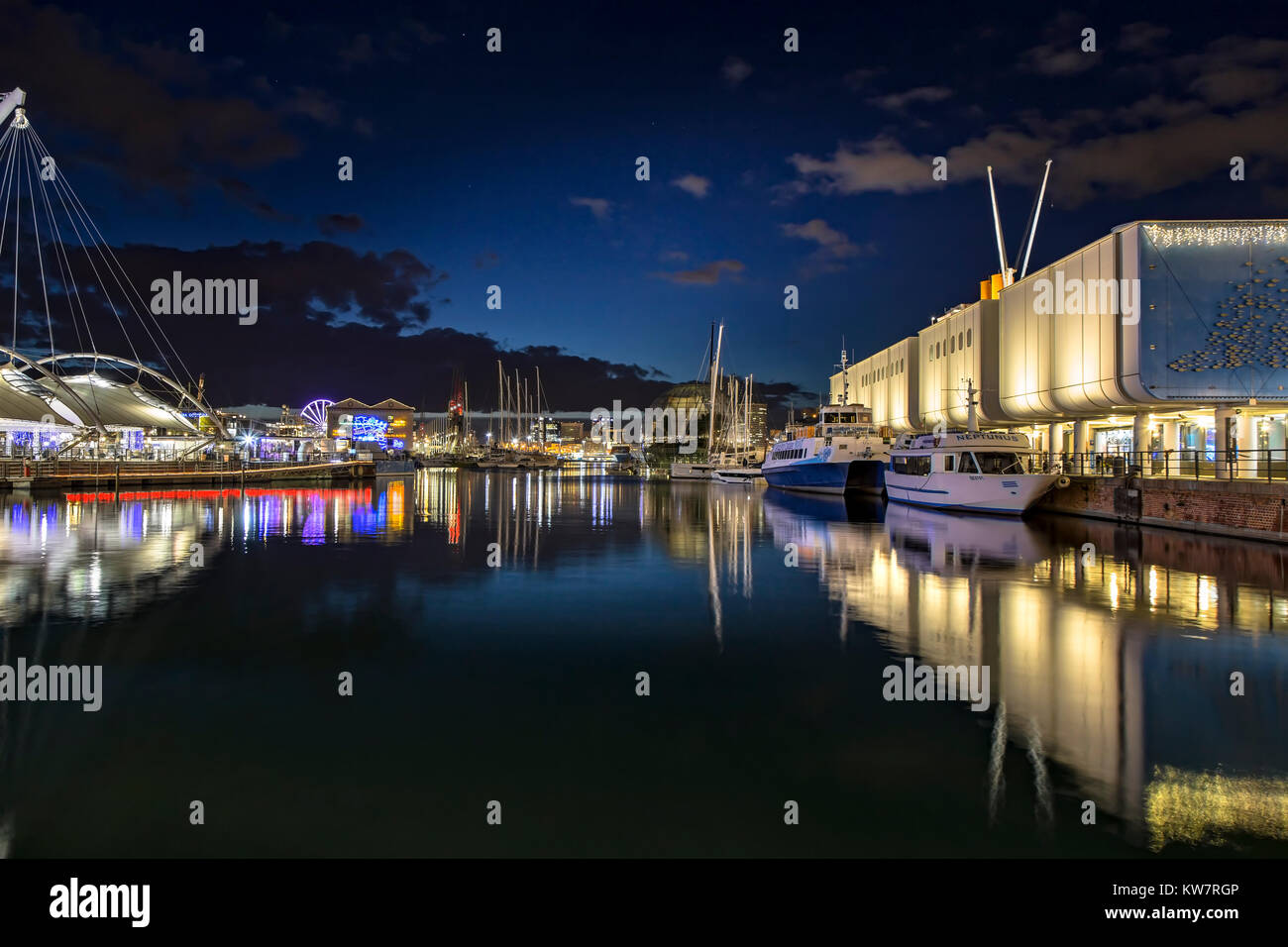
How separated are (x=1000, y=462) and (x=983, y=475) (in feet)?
4.81

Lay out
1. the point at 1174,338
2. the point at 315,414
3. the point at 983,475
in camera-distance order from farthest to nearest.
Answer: the point at 315,414 → the point at 1174,338 → the point at 983,475

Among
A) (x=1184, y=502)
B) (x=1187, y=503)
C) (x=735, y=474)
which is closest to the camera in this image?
(x=1187, y=503)

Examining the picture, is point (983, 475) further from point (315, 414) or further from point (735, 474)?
point (315, 414)

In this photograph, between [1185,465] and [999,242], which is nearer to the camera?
[1185,465]

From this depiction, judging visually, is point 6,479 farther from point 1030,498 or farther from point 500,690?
point 1030,498

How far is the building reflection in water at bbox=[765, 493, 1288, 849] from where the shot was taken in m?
6.34

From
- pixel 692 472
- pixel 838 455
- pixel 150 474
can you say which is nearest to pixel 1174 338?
pixel 838 455

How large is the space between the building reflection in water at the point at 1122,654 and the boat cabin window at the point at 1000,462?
13.4 metres

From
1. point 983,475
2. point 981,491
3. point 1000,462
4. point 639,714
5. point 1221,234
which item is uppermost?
point 1221,234

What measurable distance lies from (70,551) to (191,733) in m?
17.1

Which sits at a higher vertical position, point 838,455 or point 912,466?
point 838,455

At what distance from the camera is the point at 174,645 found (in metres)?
10.9

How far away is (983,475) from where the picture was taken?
→ 3716 cm

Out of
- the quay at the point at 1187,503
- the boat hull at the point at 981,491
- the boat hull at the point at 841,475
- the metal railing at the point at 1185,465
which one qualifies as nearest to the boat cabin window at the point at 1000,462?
the boat hull at the point at 981,491
